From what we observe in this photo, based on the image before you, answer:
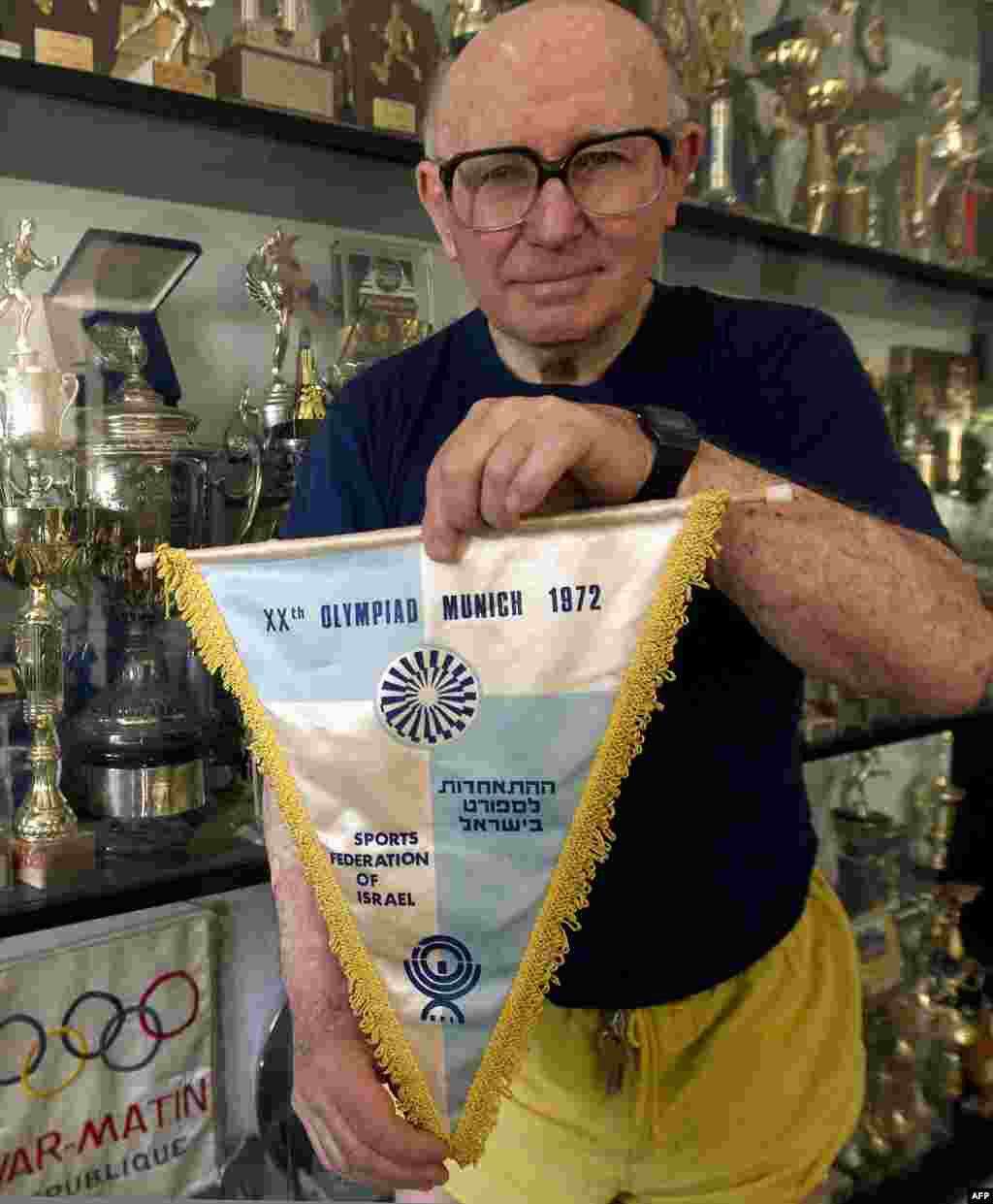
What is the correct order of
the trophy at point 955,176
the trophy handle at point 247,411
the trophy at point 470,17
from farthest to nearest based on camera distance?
1. the trophy at point 955,176
2. the trophy at point 470,17
3. the trophy handle at point 247,411

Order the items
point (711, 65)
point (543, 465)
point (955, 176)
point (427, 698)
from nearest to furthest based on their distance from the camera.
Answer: point (543, 465)
point (427, 698)
point (711, 65)
point (955, 176)

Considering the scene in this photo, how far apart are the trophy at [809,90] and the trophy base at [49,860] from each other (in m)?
1.58

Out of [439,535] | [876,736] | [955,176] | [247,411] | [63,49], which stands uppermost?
[955,176]

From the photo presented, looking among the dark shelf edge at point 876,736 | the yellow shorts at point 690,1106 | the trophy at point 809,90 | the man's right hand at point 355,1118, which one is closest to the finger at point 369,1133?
the man's right hand at point 355,1118

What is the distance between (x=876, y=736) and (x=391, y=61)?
1271 millimetres

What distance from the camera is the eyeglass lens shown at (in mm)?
898

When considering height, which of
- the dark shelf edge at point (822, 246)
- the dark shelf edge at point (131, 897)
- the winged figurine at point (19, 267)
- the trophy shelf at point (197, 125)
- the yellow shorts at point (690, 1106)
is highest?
the trophy shelf at point (197, 125)

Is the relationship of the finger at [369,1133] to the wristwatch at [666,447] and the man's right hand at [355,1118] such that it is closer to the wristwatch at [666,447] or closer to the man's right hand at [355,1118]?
the man's right hand at [355,1118]

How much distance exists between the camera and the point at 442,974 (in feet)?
2.86

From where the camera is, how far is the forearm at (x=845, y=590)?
76cm

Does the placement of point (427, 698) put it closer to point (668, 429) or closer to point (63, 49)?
point (668, 429)

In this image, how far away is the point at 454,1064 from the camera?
0.88 metres

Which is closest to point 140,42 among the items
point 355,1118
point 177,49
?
point 177,49

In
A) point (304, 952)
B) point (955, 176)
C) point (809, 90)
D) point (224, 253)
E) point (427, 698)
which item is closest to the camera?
point (427, 698)
